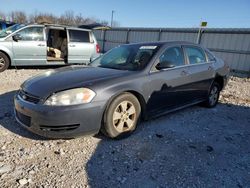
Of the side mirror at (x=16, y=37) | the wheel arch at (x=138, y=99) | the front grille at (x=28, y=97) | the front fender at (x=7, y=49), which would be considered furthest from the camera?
the side mirror at (x=16, y=37)

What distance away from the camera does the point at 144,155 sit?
328 cm

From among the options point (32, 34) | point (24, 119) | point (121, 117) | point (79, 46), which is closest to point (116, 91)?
point (121, 117)

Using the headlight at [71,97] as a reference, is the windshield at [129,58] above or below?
above

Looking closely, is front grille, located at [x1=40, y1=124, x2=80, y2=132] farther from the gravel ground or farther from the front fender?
the front fender

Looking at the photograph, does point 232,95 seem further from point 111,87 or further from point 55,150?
point 55,150

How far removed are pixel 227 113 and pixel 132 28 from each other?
14.1 metres

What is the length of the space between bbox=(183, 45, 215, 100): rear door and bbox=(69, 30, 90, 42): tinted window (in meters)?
6.01

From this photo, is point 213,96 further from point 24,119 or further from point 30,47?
point 30,47

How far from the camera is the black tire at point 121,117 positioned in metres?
3.45

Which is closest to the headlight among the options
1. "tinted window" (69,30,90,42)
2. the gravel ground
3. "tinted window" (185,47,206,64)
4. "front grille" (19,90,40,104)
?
"front grille" (19,90,40,104)

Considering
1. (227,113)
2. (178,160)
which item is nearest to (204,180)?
(178,160)

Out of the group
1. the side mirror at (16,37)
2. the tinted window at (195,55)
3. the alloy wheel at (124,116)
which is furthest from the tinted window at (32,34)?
the alloy wheel at (124,116)

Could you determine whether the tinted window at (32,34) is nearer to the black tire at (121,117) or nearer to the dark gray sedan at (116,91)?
the dark gray sedan at (116,91)

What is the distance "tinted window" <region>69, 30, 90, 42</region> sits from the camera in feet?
32.3
